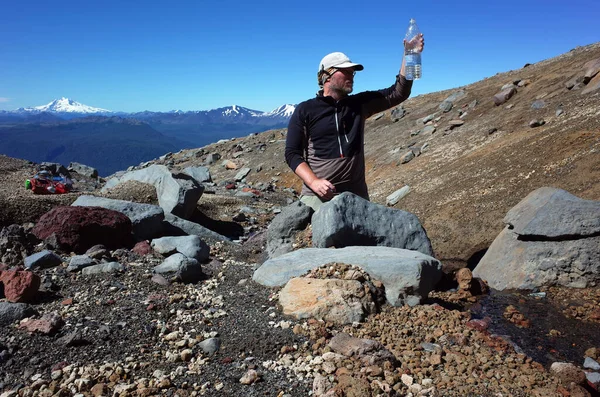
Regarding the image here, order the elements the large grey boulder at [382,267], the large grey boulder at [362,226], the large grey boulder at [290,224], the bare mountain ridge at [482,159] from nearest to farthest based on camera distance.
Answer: the large grey boulder at [382,267] < the large grey boulder at [362,226] < the large grey boulder at [290,224] < the bare mountain ridge at [482,159]

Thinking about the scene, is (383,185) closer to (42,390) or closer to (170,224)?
(170,224)

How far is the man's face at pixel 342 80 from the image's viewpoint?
14.1 ft

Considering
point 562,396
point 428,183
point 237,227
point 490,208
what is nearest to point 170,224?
point 237,227

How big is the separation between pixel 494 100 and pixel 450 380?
19.4 metres

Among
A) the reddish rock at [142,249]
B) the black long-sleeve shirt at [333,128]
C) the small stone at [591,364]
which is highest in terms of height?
the black long-sleeve shirt at [333,128]

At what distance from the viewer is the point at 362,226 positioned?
502cm

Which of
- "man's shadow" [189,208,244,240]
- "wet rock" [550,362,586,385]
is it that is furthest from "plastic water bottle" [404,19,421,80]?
"man's shadow" [189,208,244,240]

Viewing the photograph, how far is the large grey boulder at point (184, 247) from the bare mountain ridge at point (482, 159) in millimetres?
3822

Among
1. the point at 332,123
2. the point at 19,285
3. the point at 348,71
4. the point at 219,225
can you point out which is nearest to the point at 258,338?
the point at 332,123

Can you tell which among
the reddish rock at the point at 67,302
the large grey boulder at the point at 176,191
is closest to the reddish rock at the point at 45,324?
the reddish rock at the point at 67,302

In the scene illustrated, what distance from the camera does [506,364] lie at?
316cm

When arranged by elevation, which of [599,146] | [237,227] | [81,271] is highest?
[599,146]

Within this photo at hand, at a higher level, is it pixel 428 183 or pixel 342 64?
pixel 342 64

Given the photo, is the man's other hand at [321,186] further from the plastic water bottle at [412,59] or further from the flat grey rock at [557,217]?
the flat grey rock at [557,217]
